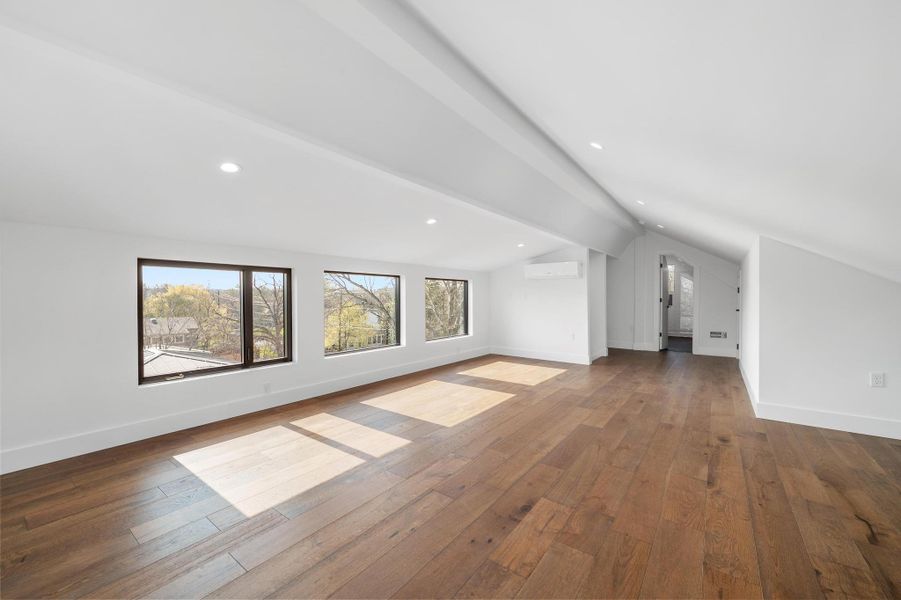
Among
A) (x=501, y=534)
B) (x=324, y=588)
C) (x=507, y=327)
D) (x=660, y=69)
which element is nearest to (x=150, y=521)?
(x=324, y=588)

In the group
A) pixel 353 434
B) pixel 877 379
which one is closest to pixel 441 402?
pixel 353 434

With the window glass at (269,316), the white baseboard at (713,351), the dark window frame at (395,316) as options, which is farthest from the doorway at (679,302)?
the window glass at (269,316)

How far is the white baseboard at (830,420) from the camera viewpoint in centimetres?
344

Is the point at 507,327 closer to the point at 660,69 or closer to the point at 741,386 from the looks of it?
the point at 741,386

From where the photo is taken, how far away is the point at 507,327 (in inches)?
317

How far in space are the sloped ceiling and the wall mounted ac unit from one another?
117 inches

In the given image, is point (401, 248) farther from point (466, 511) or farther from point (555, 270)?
point (466, 511)

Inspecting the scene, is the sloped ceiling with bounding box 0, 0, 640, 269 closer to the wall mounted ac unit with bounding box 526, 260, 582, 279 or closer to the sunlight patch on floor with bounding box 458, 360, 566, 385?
the sunlight patch on floor with bounding box 458, 360, 566, 385

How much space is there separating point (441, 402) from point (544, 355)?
3541mm

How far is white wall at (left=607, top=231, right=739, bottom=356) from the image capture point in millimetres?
7770

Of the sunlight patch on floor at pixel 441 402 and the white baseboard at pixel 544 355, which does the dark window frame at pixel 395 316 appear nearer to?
the sunlight patch on floor at pixel 441 402

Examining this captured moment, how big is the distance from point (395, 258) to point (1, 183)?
3958 mm

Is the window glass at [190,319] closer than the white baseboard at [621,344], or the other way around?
the window glass at [190,319]

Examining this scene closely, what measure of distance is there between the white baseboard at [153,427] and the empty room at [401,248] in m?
0.03
